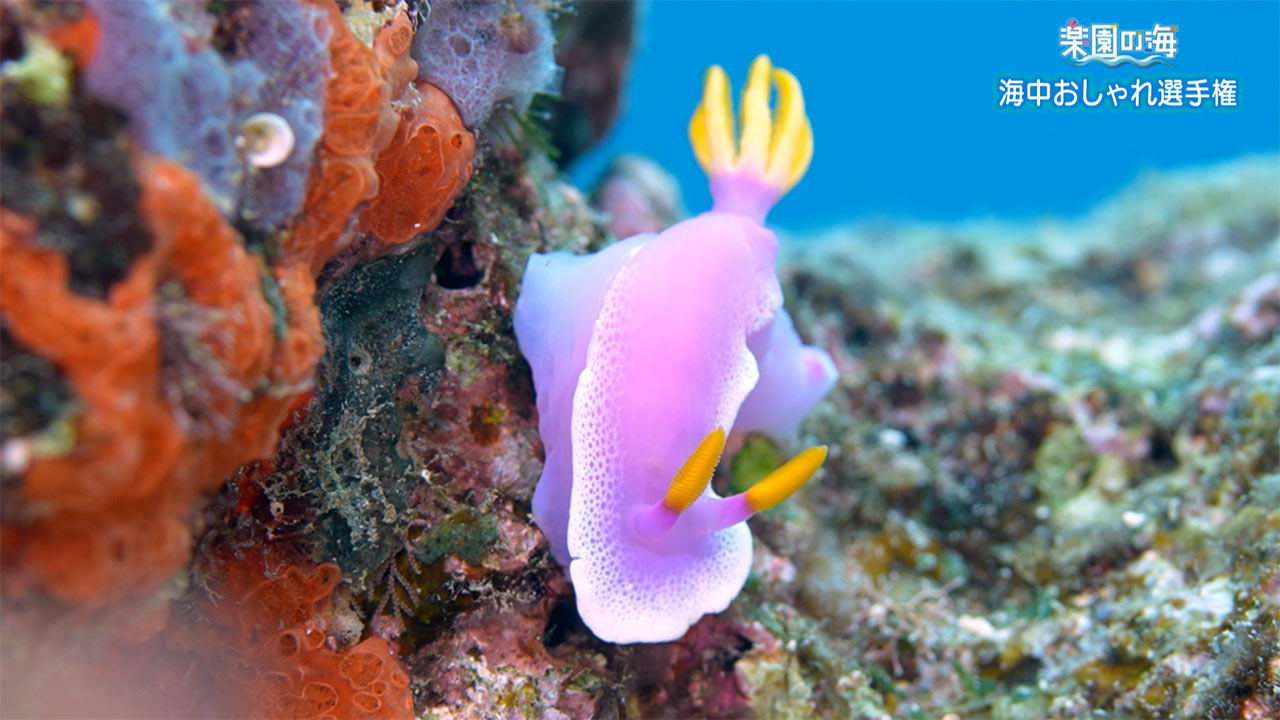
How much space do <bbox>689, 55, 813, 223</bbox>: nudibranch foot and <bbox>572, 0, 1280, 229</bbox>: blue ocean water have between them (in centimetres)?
2358

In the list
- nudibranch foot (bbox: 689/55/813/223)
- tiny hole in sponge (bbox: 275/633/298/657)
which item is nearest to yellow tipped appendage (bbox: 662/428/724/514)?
tiny hole in sponge (bbox: 275/633/298/657)

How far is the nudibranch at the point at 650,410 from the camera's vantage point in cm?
216

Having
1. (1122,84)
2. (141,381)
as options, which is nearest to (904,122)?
(1122,84)

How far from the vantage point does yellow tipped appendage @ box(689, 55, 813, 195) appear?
111 inches

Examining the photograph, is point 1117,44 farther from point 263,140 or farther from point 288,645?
point 288,645

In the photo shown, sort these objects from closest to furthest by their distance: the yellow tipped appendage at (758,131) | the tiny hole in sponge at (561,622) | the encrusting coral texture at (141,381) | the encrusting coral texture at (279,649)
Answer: the encrusting coral texture at (141,381)
the encrusting coral texture at (279,649)
the tiny hole in sponge at (561,622)
the yellow tipped appendage at (758,131)

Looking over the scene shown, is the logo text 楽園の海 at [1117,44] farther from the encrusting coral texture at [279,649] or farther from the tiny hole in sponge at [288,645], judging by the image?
the tiny hole in sponge at [288,645]

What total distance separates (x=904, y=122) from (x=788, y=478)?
39201mm

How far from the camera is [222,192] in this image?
154cm

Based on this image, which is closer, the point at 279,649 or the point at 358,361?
the point at 279,649

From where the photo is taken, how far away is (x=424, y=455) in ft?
8.07

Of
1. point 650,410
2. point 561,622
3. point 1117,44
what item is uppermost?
point 1117,44

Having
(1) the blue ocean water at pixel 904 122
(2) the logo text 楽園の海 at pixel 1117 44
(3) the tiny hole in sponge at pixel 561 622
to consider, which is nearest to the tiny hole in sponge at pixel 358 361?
(3) the tiny hole in sponge at pixel 561 622

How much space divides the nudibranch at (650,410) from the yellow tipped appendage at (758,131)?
0.35 m
